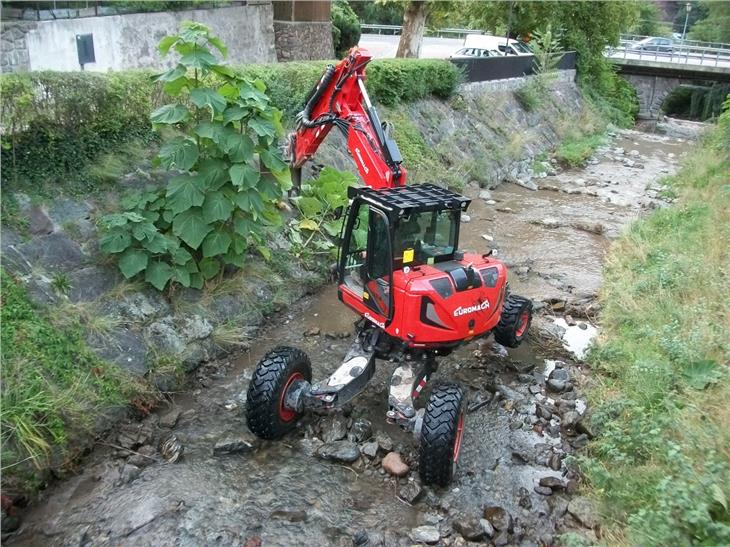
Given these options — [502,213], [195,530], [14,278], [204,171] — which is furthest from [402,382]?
[502,213]

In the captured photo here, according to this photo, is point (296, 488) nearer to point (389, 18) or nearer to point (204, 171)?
point (204, 171)

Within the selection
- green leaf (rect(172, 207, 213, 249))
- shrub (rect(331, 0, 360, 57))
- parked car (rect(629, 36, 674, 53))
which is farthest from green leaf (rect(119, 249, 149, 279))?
parked car (rect(629, 36, 674, 53))

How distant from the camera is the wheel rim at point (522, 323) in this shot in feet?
23.1

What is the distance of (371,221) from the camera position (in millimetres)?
5633

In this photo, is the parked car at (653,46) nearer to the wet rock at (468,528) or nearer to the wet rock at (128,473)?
the wet rock at (468,528)

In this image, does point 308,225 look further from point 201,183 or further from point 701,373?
point 701,373

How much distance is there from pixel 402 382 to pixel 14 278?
12.1 ft

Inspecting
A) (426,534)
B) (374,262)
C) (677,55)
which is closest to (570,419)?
(426,534)

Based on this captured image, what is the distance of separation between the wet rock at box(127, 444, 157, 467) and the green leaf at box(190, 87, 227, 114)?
3.31m

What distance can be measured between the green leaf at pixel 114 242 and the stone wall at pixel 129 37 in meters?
3.55

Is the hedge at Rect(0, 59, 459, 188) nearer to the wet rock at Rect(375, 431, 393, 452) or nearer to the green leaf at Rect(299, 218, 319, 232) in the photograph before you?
the green leaf at Rect(299, 218, 319, 232)

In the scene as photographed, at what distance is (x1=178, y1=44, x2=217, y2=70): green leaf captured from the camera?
19.9 ft

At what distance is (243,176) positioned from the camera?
6551mm

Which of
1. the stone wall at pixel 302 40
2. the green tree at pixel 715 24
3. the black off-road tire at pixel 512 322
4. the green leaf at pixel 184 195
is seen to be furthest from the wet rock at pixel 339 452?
the green tree at pixel 715 24
